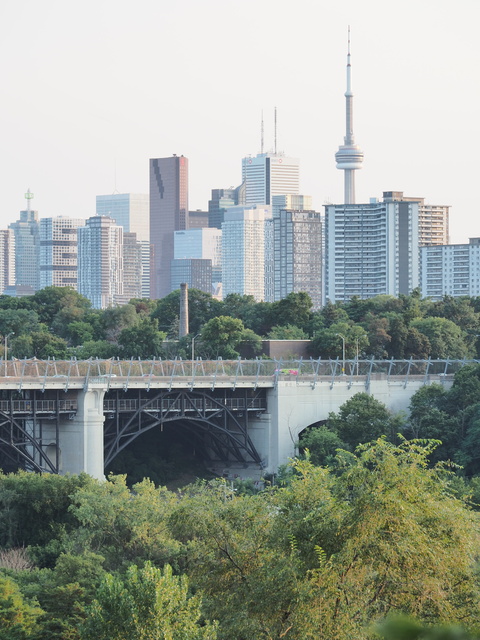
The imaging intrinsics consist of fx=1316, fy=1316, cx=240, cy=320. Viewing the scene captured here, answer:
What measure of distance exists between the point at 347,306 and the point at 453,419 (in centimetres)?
6492

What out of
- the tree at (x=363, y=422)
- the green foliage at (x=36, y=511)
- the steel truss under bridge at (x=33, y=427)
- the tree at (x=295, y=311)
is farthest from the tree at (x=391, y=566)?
the tree at (x=295, y=311)

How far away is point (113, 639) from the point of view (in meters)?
40.0

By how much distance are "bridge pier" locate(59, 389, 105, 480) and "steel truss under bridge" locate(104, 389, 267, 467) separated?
5.29ft

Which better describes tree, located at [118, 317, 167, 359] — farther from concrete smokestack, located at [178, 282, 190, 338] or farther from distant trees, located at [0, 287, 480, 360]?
concrete smokestack, located at [178, 282, 190, 338]

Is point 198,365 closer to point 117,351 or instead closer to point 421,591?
point 117,351

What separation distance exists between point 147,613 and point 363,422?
66.2 metres

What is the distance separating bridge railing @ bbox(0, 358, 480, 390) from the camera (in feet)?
308

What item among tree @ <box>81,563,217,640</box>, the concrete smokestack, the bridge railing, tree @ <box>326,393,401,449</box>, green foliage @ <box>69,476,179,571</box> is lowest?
green foliage @ <box>69,476,179,571</box>

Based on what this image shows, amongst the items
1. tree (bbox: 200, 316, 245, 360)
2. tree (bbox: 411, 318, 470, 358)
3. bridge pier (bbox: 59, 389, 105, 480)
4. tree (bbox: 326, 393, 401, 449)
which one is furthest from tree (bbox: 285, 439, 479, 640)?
tree (bbox: 200, 316, 245, 360)

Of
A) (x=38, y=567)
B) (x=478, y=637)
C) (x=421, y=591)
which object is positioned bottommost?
(x=38, y=567)

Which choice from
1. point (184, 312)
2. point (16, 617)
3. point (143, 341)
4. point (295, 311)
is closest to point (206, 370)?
point (143, 341)

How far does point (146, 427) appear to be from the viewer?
98938 mm

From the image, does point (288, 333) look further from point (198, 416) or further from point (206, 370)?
point (198, 416)

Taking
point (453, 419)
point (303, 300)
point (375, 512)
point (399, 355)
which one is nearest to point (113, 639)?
point (375, 512)
